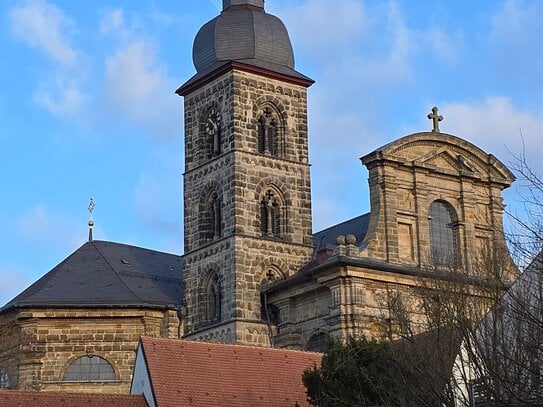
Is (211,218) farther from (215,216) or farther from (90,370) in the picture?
(90,370)

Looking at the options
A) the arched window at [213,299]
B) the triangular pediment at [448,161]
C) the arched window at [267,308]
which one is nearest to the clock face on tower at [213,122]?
the arched window at [213,299]

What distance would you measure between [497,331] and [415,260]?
20.9m

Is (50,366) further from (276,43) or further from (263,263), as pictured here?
(276,43)

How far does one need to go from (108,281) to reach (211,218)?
5.00 m

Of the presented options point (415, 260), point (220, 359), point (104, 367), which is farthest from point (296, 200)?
point (220, 359)

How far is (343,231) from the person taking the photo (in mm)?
53219

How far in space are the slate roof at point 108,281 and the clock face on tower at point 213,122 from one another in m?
6.88

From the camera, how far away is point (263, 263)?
50438mm

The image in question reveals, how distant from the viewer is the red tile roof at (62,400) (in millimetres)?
34500

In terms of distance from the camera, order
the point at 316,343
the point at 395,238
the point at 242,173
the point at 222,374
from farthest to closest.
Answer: the point at 242,173 → the point at 395,238 → the point at 316,343 → the point at 222,374

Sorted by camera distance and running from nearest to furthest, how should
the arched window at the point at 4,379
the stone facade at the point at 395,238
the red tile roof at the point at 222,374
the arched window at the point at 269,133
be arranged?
the red tile roof at the point at 222,374, the stone facade at the point at 395,238, the arched window at the point at 4,379, the arched window at the point at 269,133

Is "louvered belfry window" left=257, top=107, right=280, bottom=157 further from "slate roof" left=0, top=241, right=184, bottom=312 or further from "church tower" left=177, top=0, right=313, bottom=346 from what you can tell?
"slate roof" left=0, top=241, right=184, bottom=312

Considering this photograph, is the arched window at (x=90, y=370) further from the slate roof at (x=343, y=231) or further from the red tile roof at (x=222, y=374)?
the red tile roof at (x=222, y=374)

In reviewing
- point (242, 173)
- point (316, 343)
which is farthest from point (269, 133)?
point (316, 343)
